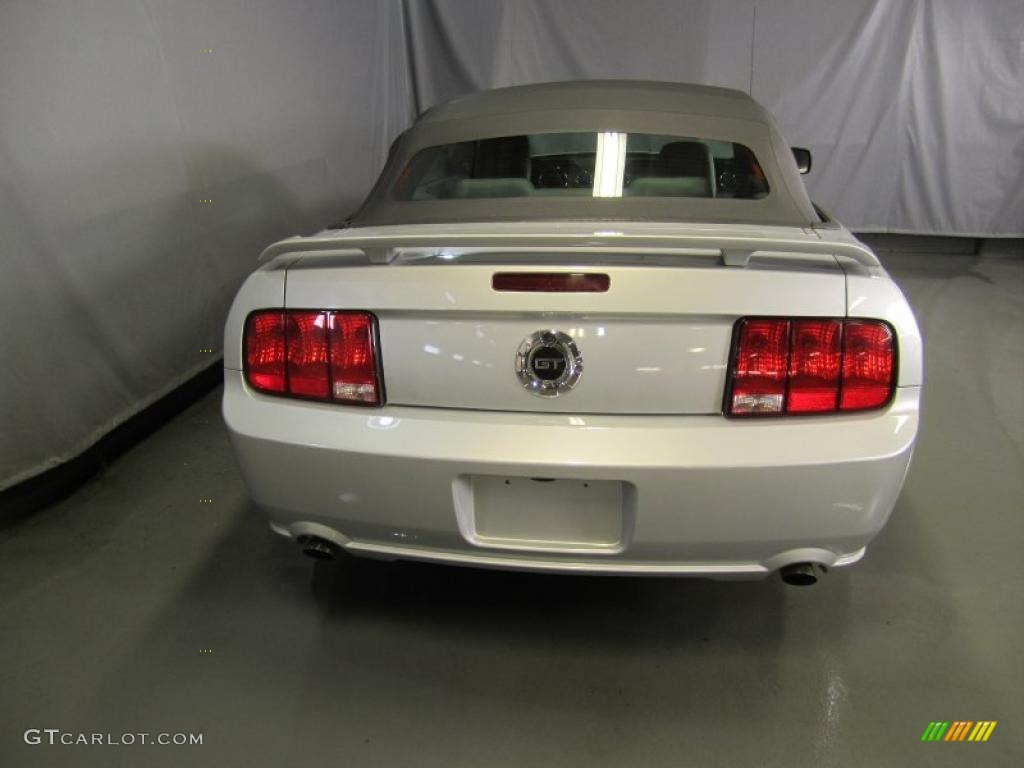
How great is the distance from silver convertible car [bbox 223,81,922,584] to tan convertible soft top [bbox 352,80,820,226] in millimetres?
338

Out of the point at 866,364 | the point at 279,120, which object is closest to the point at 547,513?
the point at 866,364

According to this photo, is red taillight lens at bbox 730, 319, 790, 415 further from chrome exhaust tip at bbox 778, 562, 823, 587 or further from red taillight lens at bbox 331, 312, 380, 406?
red taillight lens at bbox 331, 312, 380, 406

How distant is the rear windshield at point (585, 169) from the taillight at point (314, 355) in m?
0.79

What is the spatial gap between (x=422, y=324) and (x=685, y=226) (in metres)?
0.68

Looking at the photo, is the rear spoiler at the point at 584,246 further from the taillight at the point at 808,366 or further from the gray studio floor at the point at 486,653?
the gray studio floor at the point at 486,653

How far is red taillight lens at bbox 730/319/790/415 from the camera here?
4.16 feet

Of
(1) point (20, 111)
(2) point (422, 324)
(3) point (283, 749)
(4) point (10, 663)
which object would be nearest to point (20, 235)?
(1) point (20, 111)

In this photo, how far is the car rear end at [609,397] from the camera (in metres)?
1.26

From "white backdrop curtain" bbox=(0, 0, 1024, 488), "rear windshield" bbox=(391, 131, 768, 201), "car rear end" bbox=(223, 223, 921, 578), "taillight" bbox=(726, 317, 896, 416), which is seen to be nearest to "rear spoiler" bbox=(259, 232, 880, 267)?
"car rear end" bbox=(223, 223, 921, 578)

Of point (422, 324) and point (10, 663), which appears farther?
point (10, 663)

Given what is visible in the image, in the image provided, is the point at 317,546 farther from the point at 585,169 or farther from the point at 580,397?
the point at 585,169

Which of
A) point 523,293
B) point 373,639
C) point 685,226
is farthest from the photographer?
point 373,639

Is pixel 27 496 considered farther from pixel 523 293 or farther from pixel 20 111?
pixel 523 293

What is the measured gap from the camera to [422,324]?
1.32 m
